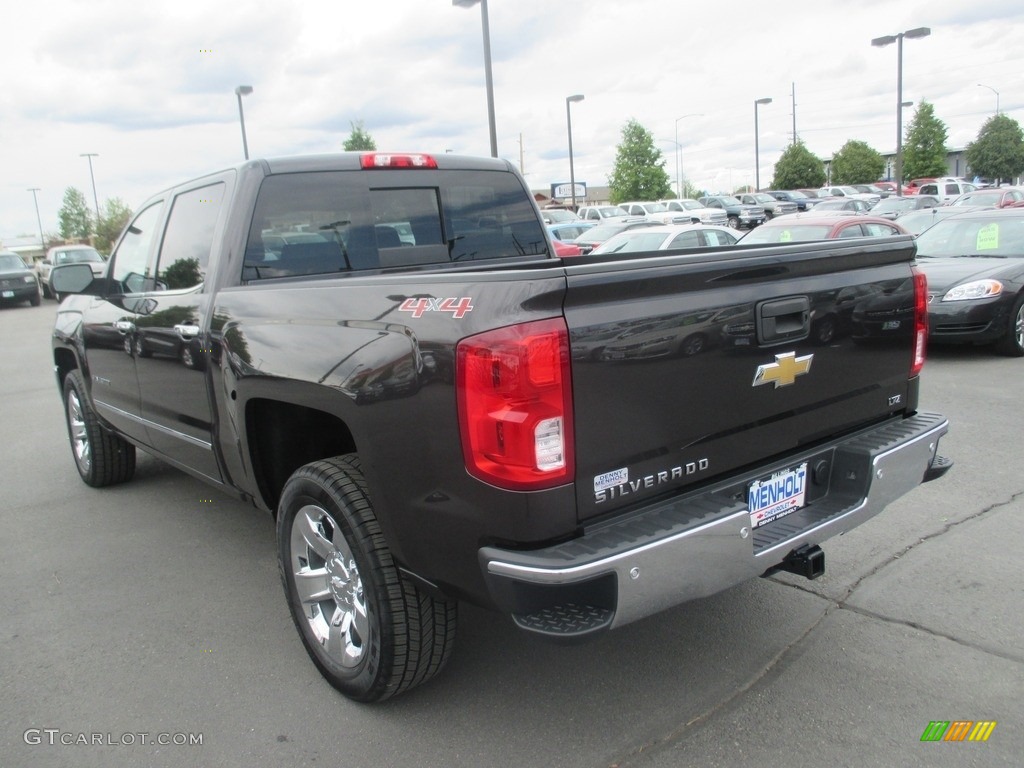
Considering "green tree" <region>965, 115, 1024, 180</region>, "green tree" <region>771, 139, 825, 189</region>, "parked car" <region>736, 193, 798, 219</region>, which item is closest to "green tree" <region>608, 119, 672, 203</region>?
"parked car" <region>736, 193, 798, 219</region>

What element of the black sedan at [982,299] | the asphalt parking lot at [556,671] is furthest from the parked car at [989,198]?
the asphalt parking lot at [556,671]

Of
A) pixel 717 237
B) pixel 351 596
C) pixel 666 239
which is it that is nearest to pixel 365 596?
pixel 351 596

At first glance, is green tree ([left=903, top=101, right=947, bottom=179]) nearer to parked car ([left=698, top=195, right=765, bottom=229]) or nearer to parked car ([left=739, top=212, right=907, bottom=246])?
parked car ([left=698, top=195, right=765, bottom=229])

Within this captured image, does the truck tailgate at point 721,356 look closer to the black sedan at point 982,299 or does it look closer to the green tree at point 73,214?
the black sedan at point 982,299

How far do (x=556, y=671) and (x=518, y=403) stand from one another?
143cm

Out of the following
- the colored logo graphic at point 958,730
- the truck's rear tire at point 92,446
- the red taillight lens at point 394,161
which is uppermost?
the red taillight lens at point 394,161

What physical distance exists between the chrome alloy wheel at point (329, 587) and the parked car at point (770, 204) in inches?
1530

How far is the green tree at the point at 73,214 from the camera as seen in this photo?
64375 millimetres

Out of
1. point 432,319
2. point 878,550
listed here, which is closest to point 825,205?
point 878,550

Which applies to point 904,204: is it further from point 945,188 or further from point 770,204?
point 945,188

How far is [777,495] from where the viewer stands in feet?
9.73

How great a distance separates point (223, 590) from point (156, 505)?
5.40 feet

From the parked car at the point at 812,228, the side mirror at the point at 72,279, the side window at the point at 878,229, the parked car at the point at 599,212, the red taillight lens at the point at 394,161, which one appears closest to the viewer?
the red taillight lens at the point at 394,161

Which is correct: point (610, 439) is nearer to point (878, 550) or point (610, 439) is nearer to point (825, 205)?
point (878, 550)
